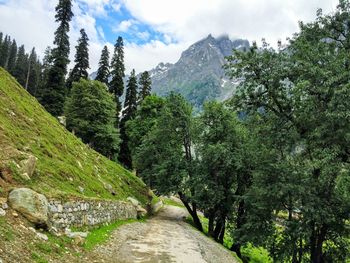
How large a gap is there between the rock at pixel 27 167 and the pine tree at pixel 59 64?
5024 centimetres

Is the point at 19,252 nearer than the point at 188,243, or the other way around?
the point at 19,252

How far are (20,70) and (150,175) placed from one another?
311 ft

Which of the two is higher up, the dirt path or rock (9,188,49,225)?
rock (9,188,49,225)

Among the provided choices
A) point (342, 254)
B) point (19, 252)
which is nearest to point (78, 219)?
point (19, 252)

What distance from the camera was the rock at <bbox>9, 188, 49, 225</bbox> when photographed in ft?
37.9

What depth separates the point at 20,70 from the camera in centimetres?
11650

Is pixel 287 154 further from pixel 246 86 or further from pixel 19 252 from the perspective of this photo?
pixel 19 252

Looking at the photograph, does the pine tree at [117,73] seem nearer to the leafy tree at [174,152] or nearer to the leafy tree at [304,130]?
the leafy tree at [174,152]

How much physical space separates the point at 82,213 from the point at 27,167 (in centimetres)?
349

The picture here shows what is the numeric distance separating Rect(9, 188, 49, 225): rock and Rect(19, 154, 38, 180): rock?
252 centimetres

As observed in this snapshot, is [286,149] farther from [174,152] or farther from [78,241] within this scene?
[174,152]

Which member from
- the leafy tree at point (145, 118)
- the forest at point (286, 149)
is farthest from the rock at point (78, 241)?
the leafy tree at point (145, 118)

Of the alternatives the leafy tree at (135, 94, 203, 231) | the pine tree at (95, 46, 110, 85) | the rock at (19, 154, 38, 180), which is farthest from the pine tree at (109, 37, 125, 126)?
the rock at (19, 154, 38, 180)

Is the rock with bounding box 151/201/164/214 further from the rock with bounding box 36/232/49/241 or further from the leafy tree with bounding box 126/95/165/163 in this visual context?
the rock with bounding box 36/232/49/241
